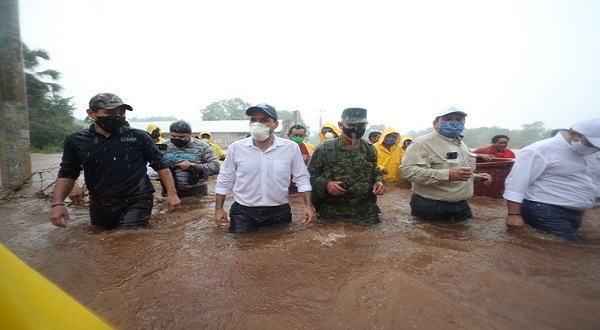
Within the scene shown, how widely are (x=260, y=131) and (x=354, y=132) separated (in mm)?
1069

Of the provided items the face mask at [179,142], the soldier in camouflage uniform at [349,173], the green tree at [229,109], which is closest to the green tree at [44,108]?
the face mask at [179,142]

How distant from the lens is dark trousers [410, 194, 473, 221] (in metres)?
3.25

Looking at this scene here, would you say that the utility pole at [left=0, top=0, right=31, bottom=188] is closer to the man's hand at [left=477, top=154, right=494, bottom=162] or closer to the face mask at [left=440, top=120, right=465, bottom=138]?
the face mask at [left=440, top=120, right=465, bottom=138]

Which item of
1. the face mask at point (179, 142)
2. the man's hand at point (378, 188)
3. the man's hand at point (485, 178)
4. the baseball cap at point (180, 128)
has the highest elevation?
the baseball cap at point (180, 128)

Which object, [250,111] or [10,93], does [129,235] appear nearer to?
[250,111]

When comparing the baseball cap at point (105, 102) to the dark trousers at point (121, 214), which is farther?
the dark trousers at point (121, 214)

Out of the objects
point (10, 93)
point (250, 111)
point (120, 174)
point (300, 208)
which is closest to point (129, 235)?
point (120, 174)

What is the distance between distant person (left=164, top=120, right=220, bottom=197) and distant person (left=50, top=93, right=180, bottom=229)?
5.23 ft

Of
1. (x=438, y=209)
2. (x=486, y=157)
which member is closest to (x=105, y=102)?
(x=438, y=209)

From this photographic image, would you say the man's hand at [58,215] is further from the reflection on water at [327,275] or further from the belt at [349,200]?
the belt at [349,200]

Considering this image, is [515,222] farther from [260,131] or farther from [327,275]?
[260,131]

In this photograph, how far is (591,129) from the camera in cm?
247

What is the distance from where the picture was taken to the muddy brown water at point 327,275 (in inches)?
58.4

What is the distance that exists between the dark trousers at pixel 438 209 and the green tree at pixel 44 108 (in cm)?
2482
